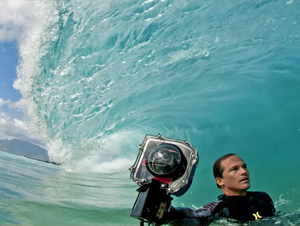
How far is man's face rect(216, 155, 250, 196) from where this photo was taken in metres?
2.32

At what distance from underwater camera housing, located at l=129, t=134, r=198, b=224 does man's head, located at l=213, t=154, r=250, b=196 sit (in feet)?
2.62

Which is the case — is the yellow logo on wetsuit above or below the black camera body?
above

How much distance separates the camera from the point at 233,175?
7.70 ft

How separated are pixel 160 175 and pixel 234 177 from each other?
1045 mm

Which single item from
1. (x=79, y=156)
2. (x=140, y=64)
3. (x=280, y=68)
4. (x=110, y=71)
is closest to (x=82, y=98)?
(x=110, y=71)

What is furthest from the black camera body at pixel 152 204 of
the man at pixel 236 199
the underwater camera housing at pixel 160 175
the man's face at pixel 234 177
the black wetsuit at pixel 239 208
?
the man's face at pixel 234 177

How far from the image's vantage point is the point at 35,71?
12227 millimetres

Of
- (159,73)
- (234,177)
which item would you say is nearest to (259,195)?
(234,177)

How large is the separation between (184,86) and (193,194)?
547cm

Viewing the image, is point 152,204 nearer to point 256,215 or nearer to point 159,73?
point 256,215

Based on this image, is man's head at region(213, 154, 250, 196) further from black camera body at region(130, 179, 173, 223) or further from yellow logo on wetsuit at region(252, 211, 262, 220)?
black camera body at region(130, 179, 173, 223)

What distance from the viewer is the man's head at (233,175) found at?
2.32m

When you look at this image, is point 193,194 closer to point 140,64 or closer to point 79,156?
point 140,64

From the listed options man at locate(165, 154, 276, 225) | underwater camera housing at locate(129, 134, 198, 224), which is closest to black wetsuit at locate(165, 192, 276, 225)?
man at locate(165, 154, 276, 225)
